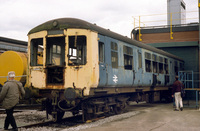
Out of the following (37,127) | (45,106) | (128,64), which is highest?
(128,64)

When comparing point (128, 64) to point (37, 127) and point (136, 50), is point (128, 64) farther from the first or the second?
point (37, 127)

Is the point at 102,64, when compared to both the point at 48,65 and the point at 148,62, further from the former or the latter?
the point at 148,62

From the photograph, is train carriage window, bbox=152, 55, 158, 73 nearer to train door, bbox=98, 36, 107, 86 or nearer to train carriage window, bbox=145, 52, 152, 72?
train carriage window, bbox=145, 52, 152, 72

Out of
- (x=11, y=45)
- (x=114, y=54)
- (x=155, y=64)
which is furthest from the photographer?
(x=11, y=45)

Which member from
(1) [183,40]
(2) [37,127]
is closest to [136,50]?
(2) [37,127]

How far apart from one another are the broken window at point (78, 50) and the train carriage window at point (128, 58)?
2.58 meters

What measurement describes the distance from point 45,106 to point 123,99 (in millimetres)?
3678

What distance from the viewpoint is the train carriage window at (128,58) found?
35.7 feet

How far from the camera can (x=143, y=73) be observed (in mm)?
12555

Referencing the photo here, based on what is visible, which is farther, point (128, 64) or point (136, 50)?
point (136, 50)

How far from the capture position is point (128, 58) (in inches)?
443

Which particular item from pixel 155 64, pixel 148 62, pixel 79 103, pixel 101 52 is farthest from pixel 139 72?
pixel 79 103

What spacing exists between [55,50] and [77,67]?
4.73 feet

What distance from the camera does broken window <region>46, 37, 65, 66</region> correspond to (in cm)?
907
